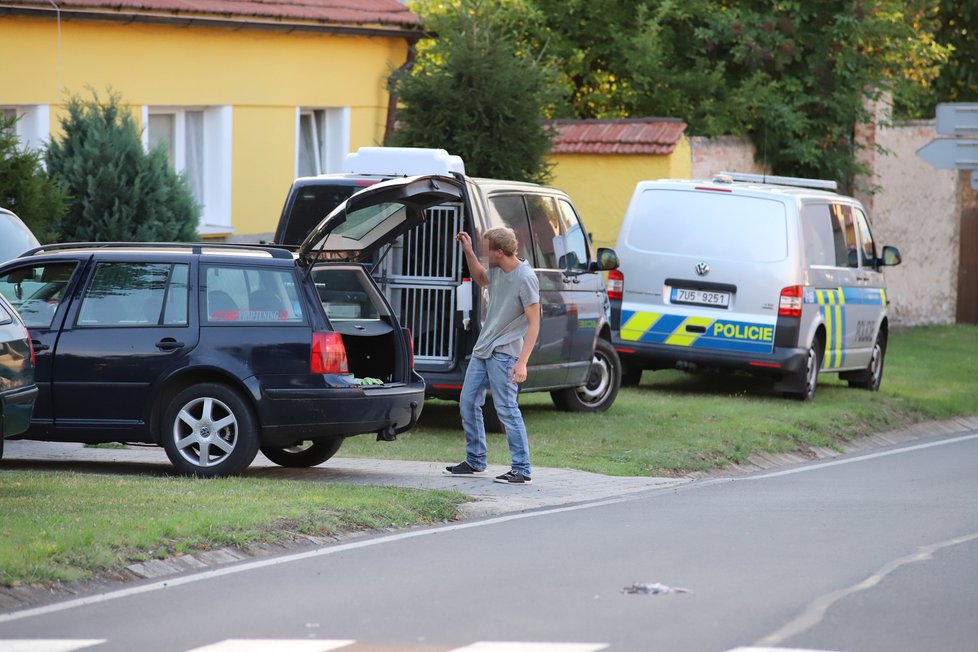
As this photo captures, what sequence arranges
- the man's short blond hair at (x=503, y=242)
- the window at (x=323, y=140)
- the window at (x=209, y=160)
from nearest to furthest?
the man's short blond hair at (x=503, y=242) < the window at (x=209, y=160) < the window at (x=323, y=140)

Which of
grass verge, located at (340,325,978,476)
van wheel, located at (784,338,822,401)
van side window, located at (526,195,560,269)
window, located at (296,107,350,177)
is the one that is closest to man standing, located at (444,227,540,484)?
grass verge, located at (340,325,978,476)

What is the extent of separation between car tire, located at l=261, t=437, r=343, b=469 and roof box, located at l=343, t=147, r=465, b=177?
2924 millimetres

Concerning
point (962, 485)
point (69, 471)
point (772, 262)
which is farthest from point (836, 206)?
point (69, 471)

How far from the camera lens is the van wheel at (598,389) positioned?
16422mm

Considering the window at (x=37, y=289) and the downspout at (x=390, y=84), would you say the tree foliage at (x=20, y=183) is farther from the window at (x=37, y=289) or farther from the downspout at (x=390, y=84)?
the downspout at (x=390, y=84)

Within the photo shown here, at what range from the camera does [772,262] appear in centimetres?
1761

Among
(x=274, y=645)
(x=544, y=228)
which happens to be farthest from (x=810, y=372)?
(x=274, y=645)

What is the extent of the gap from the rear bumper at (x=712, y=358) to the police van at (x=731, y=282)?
0.01 meters

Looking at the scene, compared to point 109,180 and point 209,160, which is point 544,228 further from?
point 209,160

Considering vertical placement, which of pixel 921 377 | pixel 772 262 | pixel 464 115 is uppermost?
pixel 464 115

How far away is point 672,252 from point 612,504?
7382 millimetres

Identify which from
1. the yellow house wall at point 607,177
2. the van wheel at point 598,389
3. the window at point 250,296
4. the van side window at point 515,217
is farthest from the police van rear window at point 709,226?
the window at point 250,296

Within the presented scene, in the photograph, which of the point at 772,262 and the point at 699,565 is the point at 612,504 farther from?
the point at 772,262

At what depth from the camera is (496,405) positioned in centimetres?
1175
